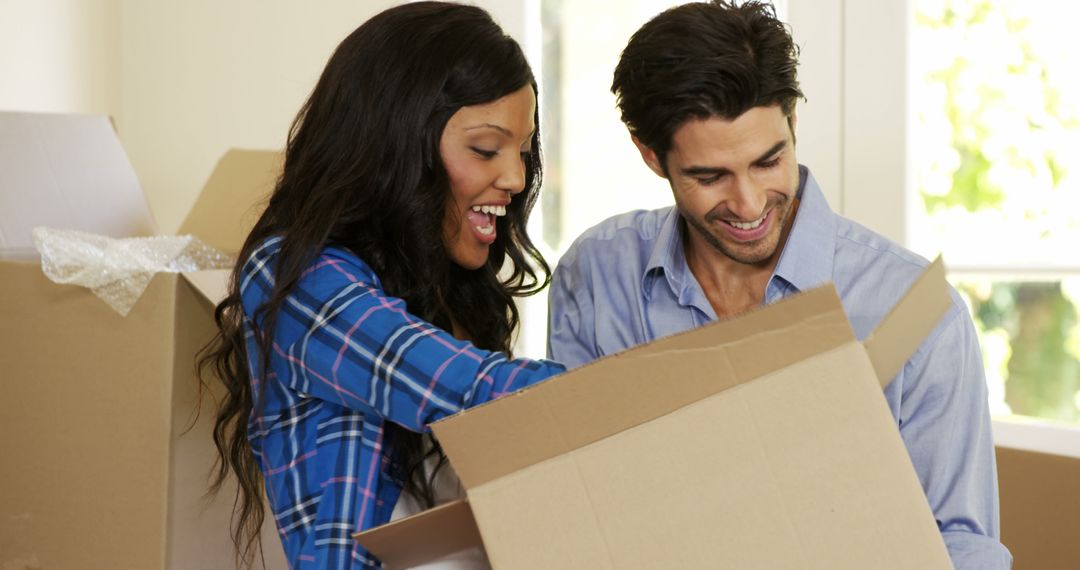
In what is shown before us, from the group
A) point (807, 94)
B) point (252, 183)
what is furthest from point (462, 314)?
point (807, 94)

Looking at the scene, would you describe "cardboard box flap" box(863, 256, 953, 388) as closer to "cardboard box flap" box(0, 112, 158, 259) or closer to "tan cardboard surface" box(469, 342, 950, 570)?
"tan cardboard surface" box(469, 342, 950, 570)

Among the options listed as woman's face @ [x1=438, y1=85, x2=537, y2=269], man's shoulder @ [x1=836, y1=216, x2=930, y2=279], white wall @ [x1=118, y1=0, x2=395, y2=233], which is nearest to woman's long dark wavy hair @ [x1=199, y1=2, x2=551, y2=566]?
woman's face @ [x1=438, y1=85, x2=537, y2=269]

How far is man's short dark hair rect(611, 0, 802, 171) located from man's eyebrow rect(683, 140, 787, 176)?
0.13 ft

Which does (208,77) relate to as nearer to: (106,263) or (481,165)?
(106,263)

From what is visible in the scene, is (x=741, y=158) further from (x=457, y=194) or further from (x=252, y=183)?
(x=252, y=183)

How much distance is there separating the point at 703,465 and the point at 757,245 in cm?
51

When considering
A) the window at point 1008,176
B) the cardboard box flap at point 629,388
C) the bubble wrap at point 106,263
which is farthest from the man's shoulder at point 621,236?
the window at point 1008,176

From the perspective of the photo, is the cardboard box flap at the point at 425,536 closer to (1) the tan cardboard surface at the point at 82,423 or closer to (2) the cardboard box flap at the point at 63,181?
(1) the tan cardboard surface at the point at 82,423

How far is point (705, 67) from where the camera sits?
1091mm

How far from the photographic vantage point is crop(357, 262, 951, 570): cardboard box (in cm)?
67

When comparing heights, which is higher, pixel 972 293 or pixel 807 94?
pixel 807 94

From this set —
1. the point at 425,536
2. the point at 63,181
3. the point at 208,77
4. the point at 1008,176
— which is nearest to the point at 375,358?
the point at 425,536

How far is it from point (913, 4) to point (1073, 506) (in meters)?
1.03

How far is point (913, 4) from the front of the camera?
1.92 metres
